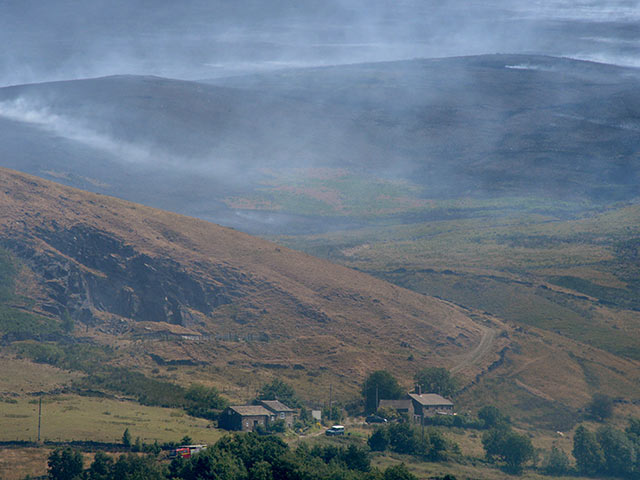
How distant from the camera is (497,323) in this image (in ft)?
280

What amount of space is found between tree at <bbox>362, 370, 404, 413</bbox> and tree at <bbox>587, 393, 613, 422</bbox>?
629 inches

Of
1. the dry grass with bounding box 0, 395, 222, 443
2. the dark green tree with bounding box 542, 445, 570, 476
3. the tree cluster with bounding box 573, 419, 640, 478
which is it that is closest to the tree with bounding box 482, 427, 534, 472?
the dark green tree with bounding box 542, 445, 570, 476

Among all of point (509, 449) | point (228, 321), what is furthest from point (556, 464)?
point (228, 321)

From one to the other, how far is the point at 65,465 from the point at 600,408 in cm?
4335

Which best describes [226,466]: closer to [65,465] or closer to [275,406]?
[65,465]

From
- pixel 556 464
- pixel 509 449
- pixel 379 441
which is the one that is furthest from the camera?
pixel 509 449

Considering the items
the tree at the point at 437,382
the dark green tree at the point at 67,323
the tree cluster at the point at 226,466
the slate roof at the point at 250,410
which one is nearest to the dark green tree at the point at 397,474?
the tree cluster at the point at 226,466

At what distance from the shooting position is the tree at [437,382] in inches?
2591

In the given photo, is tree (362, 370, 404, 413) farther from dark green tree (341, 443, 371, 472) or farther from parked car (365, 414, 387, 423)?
dark green tree (341, 443, 371, 472)

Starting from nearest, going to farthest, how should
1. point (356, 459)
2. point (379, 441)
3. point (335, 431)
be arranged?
1. point (356, 459)
2. point (379, 441)
3. point (335, 431)

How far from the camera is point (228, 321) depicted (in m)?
74.4

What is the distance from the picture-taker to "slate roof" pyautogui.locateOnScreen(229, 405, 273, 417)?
53303mm

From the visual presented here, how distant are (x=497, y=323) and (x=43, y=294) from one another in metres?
44.4

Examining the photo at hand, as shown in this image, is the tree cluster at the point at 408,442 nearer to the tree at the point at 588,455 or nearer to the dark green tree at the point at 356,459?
the dark green tree at the point at 356,459
